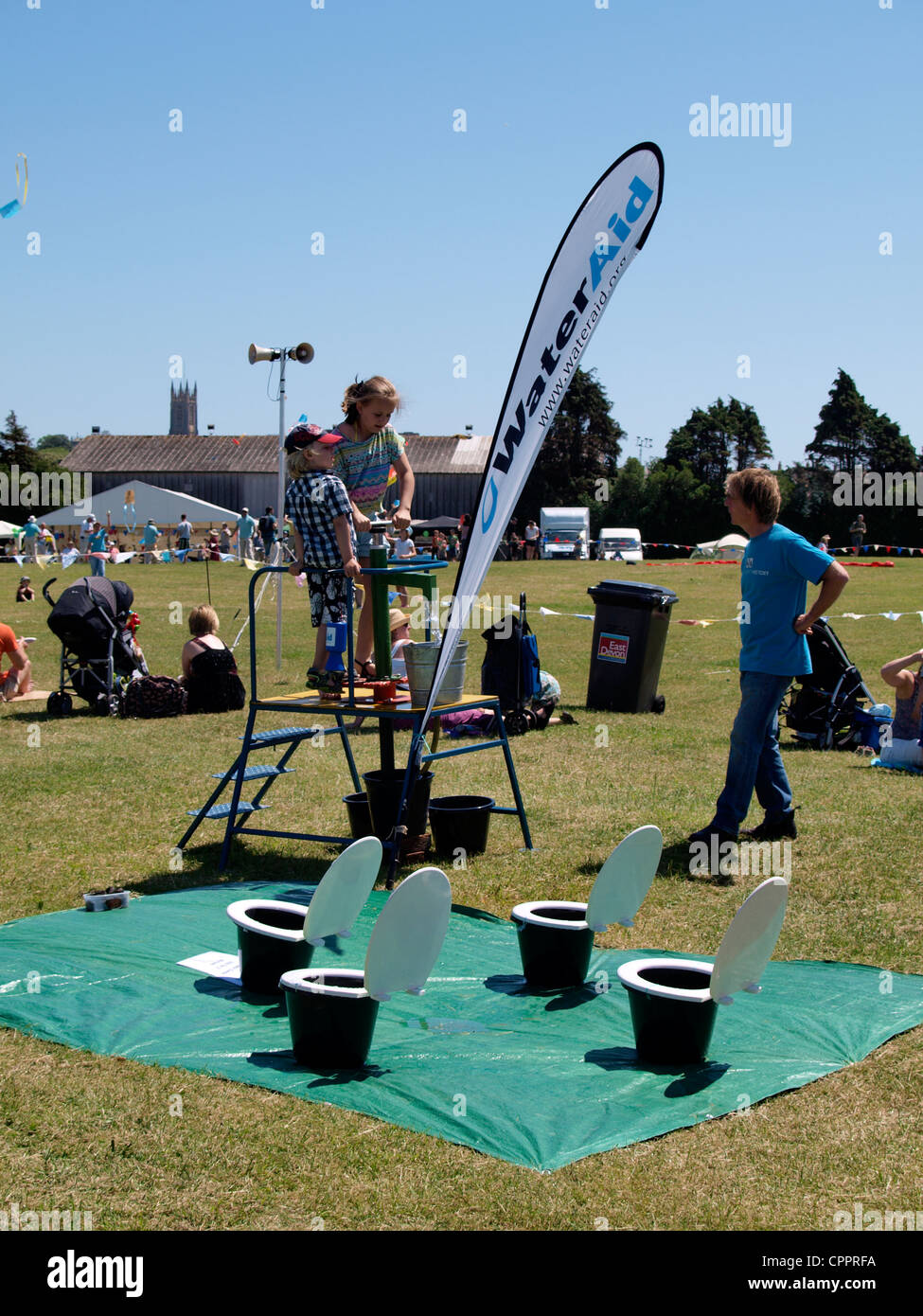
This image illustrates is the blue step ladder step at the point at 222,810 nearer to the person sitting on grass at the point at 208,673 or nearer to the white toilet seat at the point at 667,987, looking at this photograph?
the white toilet seat at the point at 667,987

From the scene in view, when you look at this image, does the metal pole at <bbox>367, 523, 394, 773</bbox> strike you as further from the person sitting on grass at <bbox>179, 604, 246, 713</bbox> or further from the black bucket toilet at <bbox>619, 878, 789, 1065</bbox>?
the person sitting on grass at <bbox>179, 604, 246, 713</bbox>

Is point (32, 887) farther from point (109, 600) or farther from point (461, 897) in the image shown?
point (109, 600)

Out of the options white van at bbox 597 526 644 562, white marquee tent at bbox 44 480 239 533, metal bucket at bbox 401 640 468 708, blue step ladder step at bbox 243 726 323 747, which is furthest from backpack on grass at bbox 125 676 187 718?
white marquee tent at bbox 44 480 239 533

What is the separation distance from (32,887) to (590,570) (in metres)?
34.9

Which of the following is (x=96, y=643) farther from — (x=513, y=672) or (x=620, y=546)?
(x=620, y=546)

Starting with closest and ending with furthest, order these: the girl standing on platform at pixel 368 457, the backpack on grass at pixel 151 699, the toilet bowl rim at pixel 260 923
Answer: the toilet bowl rim at pixel 260 923, the girl standing on platform at pixel 368 457, the backpack on grass at pixel 151 699

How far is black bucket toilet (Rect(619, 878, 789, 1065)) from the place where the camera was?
396 cm

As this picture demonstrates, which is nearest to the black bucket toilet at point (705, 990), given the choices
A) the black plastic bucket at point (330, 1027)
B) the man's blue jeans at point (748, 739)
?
the black plastic bucket at point (330, 1027)

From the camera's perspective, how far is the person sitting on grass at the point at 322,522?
6680 mm

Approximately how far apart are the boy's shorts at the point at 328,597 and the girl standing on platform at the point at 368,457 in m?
0.26

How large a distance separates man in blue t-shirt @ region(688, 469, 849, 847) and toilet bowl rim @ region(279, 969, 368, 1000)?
116 inches

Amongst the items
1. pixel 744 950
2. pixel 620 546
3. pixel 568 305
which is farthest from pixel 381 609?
pixel 620 546

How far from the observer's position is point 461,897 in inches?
245

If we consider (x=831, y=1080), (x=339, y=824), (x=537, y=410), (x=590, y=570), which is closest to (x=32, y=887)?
(x=339, y=824)
